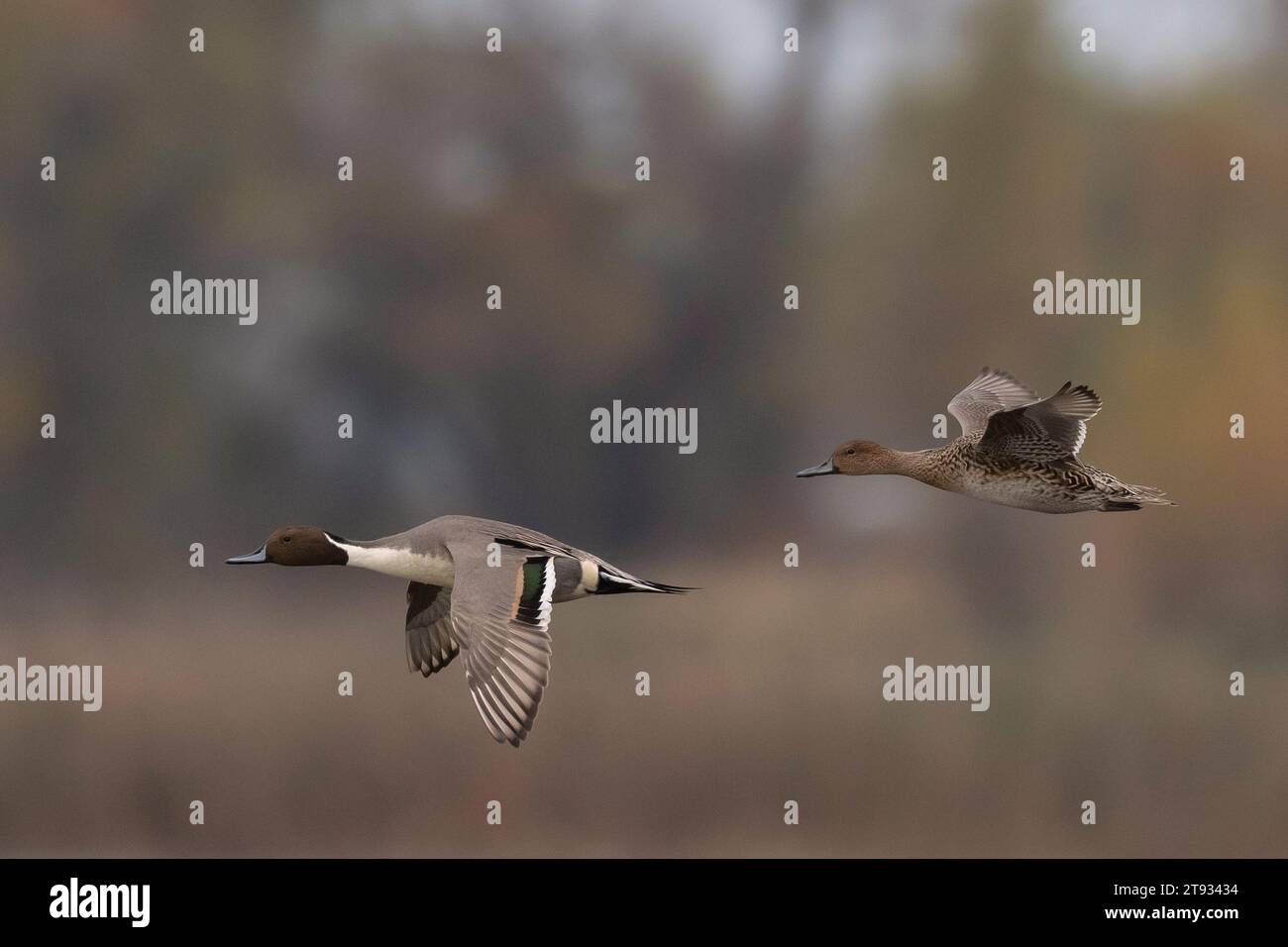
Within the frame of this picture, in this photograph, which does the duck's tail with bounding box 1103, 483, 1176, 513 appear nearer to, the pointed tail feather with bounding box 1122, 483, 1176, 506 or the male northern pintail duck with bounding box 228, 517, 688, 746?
the pointed tail feather with bounding box 1122, 483, 1176, 506

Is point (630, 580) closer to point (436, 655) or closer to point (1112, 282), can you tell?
point (436, 655)

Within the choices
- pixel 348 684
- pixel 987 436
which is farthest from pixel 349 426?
pixel 987 436

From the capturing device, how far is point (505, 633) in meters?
4.11

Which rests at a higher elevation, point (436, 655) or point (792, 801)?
point (436, 655)

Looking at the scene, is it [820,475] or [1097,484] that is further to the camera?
[820,475]

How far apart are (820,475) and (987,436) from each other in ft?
2.24

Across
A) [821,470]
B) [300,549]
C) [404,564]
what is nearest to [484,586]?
[404,564]

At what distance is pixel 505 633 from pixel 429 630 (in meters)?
0.83

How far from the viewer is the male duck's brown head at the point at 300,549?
4773mm

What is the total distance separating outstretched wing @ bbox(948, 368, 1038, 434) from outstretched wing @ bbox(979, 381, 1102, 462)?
474mm

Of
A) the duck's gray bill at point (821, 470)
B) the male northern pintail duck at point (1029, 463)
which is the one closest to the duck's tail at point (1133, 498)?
the male northern pintail duck at point (1029, 463)

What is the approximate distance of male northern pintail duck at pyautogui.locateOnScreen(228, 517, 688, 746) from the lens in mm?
4012

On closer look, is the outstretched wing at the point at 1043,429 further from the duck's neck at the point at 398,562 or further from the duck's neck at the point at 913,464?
the duck's neck at the point at 398,562

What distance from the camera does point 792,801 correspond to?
572 cm
